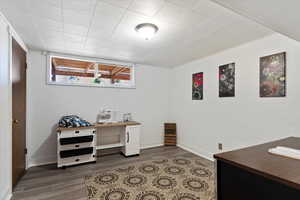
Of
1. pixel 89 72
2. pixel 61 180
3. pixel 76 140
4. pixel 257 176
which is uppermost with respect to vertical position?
pixel 89 72

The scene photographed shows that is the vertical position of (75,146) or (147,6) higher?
(147,6)

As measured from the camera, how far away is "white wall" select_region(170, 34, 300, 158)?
2.12 meters

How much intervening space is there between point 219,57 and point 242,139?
1.70 metres

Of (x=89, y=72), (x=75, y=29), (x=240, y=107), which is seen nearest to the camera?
(x=75, y=29)

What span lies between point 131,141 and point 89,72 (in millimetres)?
1995

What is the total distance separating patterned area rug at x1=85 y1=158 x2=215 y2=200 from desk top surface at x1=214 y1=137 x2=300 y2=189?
112 centimetres

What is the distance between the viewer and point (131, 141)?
3.54 m

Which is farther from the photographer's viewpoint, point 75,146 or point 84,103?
point 84,103

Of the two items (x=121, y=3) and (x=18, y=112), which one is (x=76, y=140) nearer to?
(x=18, y=112)

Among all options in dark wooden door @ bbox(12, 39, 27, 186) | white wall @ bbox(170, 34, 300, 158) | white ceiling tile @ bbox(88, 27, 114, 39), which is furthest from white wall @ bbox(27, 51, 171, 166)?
white ceiling tile @ bbox(88, 27, 114, 39)

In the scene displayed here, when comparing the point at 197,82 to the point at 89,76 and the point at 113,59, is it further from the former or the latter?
the point at 89,76

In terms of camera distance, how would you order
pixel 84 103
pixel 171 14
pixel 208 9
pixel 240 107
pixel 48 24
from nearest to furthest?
pixel 208 9 → pixel 171 14 → pixel 48 24 → pixel 240 107 → pixel 84 103

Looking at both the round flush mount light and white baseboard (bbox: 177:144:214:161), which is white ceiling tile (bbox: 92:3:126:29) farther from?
white baseboard (bbox: 177:144:214:161)

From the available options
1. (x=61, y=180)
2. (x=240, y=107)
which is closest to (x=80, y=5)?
(x=61, y=180)
